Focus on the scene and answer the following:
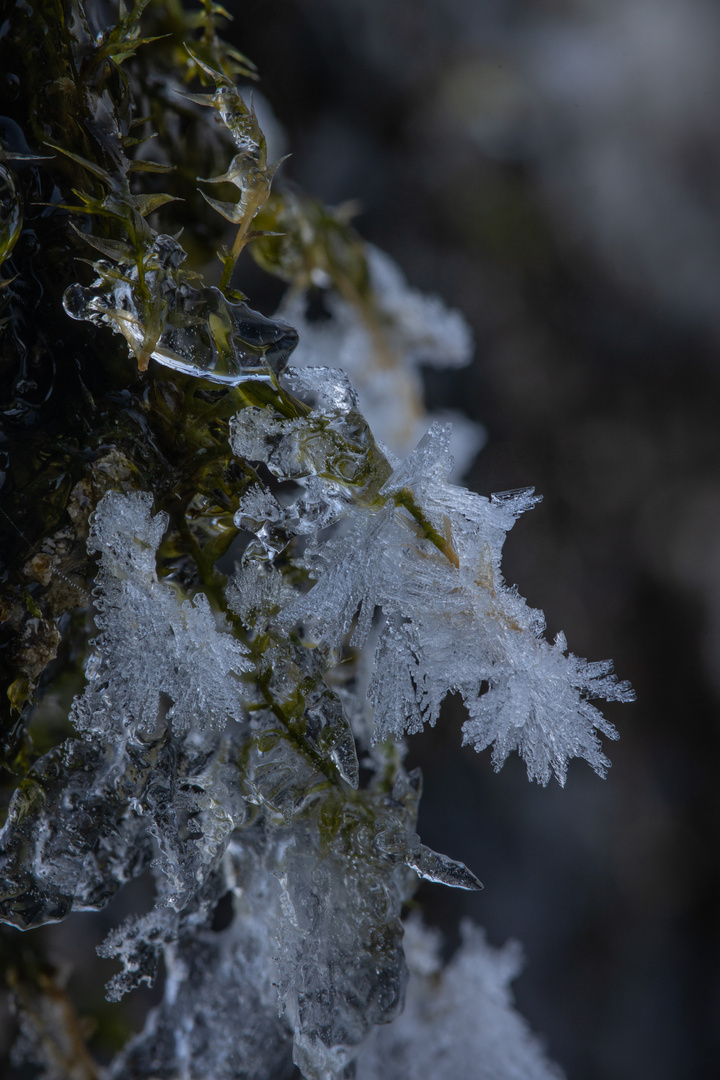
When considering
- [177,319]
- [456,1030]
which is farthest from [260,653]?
[456,1030]

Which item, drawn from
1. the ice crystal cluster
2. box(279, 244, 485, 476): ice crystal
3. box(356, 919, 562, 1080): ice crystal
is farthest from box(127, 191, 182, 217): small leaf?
box(356, 919, 562, 1080): ice crystal

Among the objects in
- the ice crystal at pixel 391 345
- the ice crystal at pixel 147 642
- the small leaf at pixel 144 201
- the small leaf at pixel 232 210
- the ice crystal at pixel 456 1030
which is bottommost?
the ice crystal at pixel 456 1030

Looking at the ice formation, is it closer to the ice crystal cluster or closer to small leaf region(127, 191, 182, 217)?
the ice crystal cluster

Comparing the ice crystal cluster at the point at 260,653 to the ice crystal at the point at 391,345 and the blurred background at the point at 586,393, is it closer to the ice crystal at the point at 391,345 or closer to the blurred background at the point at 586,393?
the ice crystal at the point at 391,345

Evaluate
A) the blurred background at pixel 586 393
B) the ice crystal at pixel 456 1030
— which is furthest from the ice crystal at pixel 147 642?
the blurred background at pixel 586 393

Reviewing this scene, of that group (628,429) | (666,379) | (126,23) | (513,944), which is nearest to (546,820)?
(513,944)

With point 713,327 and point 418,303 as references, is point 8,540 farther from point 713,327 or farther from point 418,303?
point 713,327
